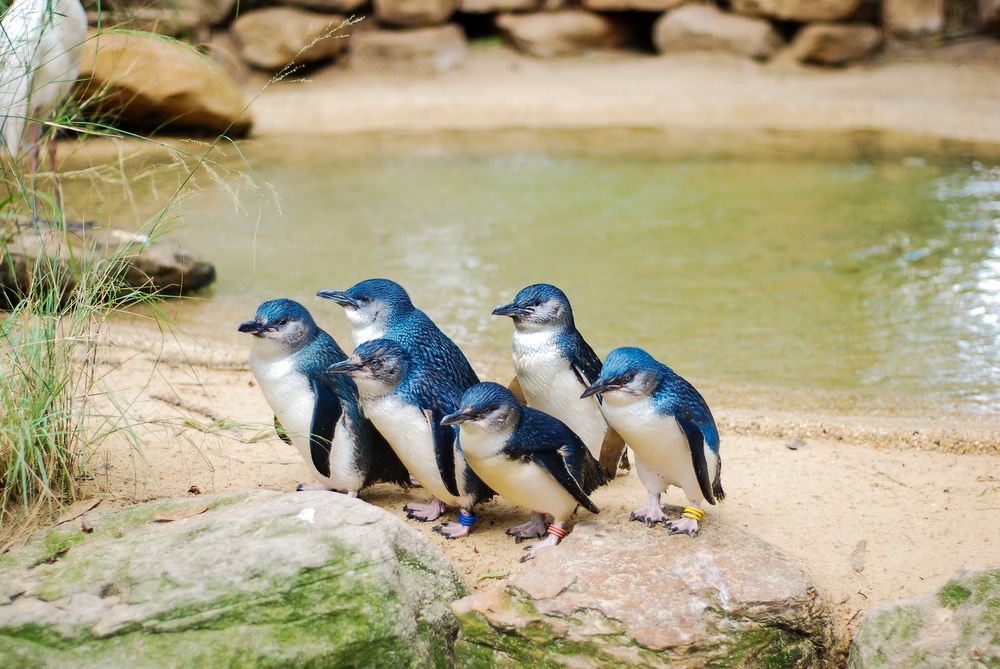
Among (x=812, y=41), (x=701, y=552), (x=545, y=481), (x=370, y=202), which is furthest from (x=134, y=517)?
(x=812, y=41)

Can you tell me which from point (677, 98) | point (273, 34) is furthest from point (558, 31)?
point (273, 34)

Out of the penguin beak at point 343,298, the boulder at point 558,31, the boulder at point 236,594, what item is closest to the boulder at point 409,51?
the boulder at point 558,31

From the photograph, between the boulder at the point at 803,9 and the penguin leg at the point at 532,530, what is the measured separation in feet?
43.6

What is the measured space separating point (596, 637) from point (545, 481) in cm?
63

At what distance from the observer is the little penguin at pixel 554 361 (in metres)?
4.15

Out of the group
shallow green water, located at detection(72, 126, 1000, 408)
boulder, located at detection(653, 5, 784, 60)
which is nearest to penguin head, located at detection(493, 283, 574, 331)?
shallow green water, located at detection(72, 126, 1000, 408)

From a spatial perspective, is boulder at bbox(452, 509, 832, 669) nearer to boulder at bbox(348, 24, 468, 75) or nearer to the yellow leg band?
the yellow leg band

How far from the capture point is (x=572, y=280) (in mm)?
7809

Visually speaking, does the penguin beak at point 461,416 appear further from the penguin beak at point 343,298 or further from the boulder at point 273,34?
the boulder at point 273,34

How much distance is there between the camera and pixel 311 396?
12.7 feet

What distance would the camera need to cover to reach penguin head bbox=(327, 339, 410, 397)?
3.65 metres

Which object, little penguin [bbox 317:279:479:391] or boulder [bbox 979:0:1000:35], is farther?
boulder [bbox 979:0:1000:35]

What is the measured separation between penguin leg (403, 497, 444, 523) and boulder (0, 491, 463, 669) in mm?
660

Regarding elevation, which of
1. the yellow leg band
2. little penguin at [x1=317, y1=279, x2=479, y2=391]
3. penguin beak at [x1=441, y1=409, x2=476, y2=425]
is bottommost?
the yellow leg band
